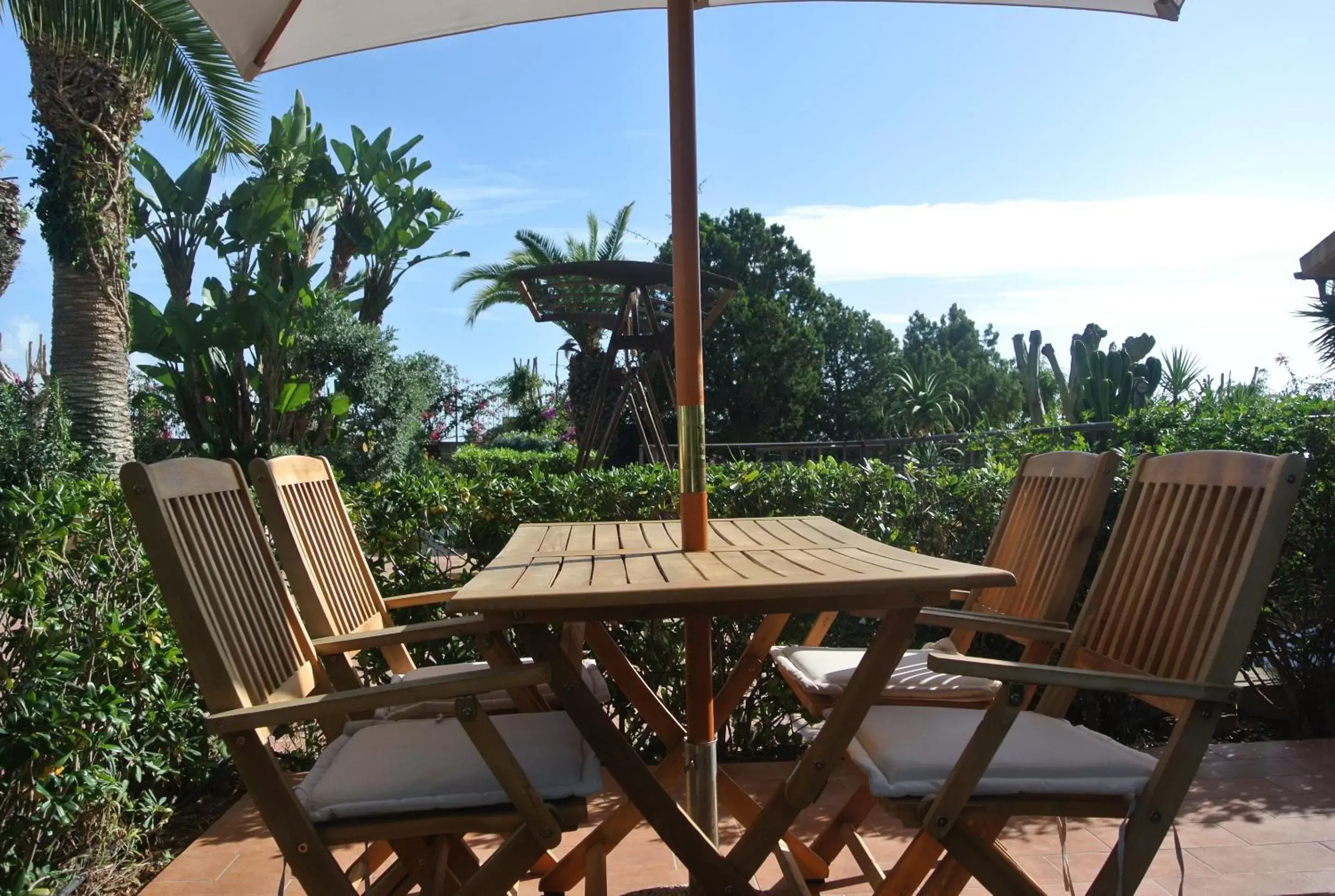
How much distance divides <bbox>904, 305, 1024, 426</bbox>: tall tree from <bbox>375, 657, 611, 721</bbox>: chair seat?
29.3 metres

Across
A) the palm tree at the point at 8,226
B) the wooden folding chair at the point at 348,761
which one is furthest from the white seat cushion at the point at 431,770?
the palm tree at the point at 8,226

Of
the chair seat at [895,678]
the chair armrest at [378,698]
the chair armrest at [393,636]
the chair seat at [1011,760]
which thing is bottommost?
the chair seat at [895,678]

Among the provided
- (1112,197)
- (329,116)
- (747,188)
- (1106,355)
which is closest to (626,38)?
(1106,355)

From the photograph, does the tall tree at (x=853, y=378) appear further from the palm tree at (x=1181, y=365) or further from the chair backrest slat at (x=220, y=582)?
the chair backrest slat at (x=220, y=582)

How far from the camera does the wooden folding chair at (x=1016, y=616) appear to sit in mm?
2197

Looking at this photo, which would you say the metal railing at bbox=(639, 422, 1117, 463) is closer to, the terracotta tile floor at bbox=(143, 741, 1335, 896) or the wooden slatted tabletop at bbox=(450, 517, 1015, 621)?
the wooden slatted tabletop at bbox=(450, 517, 1015, 621)

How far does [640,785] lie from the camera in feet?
5.40

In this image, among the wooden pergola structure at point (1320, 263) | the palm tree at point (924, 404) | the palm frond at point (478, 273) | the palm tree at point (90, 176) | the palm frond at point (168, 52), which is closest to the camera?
the wooden pergola structure at point (1320, 263)

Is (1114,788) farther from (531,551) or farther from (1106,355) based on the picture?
(1106,355)

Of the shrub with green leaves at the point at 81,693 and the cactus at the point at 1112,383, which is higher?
the cactus at the point at 1112,383

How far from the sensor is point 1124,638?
1.98 m

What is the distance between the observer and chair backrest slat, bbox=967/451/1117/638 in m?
2.23

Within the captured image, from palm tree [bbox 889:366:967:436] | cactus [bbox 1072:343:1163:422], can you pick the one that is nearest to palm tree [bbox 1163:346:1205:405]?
cactus [bbox 1072:343:1163:422]

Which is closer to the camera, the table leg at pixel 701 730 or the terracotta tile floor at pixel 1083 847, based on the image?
the table leg at pixel 701 730
